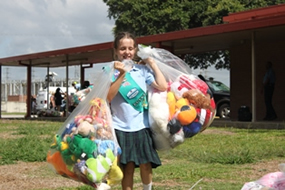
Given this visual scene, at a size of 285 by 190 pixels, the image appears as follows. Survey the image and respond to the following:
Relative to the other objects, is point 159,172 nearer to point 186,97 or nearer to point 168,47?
point 186,97

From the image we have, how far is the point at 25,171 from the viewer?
24.3 feet

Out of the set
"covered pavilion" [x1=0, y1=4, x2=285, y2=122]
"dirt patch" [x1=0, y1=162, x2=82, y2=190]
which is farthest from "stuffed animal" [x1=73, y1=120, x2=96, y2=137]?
"covered pavilion" [x1=0, y1=4, x2=285, y2=122]

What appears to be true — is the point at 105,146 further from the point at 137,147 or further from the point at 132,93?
the point at 132,93

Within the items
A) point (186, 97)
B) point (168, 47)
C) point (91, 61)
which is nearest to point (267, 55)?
point (168, 47)

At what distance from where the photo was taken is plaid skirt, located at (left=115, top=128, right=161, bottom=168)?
4.39 metres

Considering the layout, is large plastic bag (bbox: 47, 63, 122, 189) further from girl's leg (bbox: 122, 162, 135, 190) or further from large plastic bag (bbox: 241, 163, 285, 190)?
large plastic bag (bbox: 241, 163, 285, 190)

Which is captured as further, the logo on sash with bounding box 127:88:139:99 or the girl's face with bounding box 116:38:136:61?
the girl's face with bounding box 116:38:136:61

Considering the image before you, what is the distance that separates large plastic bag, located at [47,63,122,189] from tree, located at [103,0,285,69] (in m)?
26.1

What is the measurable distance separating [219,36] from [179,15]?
1419 centimetres

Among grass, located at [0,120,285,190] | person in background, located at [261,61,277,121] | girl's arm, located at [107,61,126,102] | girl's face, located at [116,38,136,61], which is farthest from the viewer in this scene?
person in background, located at [261,61,277,121]

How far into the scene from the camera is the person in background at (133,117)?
4402mm

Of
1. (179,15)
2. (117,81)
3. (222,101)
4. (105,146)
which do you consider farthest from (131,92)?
(179,15)

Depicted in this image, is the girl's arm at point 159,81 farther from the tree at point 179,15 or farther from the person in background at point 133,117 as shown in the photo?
the tree at point 179,15

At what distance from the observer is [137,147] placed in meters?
4.43
